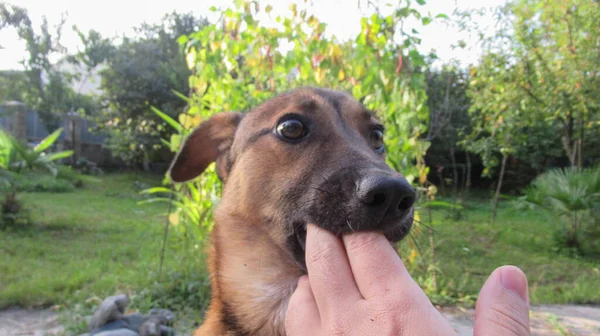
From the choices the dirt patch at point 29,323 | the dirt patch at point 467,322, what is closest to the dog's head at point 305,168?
the dirt patch at point 29,323

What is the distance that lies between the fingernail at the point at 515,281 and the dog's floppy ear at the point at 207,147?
2.23 meters

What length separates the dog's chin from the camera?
173 cm

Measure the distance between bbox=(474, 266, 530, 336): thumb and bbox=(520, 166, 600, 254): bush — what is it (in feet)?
30.4

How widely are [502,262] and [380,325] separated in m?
8.52

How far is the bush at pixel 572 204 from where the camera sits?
29.7 feet

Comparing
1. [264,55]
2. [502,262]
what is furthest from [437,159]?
[264,55]

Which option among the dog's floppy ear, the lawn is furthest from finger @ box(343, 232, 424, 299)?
the lawn

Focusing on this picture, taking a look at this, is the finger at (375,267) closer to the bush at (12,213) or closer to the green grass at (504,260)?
the green grass at (504,260)

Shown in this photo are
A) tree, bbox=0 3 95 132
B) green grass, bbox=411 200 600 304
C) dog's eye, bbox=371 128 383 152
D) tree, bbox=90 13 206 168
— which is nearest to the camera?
dog's eye, bbox=371 128 383 152

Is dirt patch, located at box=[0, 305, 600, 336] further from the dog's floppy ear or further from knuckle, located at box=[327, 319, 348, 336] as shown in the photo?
knuckle, located at box=[327, 319, 348, 336]

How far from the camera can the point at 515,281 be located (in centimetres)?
121

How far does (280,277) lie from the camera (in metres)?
2.33

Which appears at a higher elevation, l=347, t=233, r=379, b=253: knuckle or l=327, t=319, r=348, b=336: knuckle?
l=347, t=233, r=379, b=253: knuckle

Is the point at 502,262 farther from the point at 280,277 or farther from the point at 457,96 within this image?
the point at 457,96
